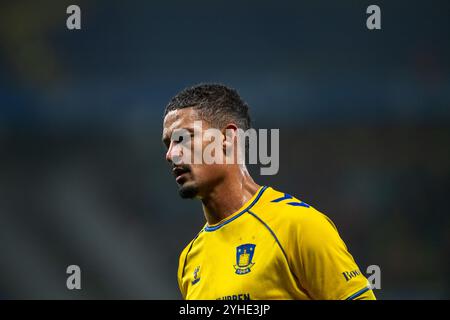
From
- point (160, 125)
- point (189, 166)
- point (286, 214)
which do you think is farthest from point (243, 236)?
point (160, 125)

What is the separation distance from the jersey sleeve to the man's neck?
1.42ft

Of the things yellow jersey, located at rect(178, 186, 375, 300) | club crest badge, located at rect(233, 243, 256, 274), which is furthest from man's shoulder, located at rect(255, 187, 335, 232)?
club crest badge, located at rect(233, 243, 256, 274)

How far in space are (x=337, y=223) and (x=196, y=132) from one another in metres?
5.47

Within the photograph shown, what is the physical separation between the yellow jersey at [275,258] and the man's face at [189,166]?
7.7 inches

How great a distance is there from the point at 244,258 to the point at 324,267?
37cm

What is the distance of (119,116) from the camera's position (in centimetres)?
870

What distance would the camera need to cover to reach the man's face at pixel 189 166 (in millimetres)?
2736

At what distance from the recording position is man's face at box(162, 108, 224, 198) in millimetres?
2736

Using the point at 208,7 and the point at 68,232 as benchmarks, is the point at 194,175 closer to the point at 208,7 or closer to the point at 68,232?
the point at 68,232

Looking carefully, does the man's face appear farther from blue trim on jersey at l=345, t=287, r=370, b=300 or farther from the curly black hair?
blue trim on jersey at l=345, t=287, r=370, b=300

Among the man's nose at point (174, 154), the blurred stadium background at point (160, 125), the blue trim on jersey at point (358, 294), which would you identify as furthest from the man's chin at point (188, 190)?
the blurred stadium background at point (160, 125)

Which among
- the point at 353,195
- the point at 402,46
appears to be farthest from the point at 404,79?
the point at 353,195

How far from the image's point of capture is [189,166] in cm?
273

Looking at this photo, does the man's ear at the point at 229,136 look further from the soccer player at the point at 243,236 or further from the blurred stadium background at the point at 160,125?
the blurred stadium background at the point at 160,125
